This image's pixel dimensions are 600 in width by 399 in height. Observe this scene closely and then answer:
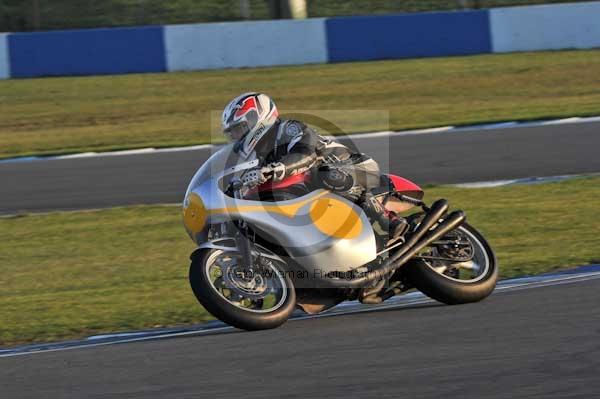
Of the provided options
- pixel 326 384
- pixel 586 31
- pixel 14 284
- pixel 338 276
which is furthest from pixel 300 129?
pixel 586 31

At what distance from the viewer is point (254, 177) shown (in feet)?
18.5

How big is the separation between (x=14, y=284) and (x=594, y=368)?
4839 mm

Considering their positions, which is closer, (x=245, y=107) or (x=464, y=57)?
(x=245, y=107)

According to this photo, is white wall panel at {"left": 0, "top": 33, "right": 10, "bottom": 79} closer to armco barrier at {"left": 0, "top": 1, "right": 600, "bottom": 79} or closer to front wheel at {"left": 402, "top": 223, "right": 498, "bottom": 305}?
armco barrier at {"left": 0, "top": 1, "right": 600, "bottom": 79}

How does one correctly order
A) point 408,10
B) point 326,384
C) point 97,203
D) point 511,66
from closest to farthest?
1. point 326,384
2. point 97,203
3. point 511,66
4. point 408,10

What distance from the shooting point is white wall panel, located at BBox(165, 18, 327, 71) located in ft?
62.7

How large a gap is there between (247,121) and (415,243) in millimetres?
1180

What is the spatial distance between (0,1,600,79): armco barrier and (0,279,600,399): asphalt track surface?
13.5 meters

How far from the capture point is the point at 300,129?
595 centimetres

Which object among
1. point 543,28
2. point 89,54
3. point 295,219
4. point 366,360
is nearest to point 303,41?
point 89,54

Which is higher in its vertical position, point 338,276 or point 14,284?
point 338,276

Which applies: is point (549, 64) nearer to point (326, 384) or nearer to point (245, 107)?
point (245, 107)

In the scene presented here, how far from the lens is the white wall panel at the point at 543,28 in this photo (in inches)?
750

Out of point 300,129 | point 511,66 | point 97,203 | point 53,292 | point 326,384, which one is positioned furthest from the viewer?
point 511,66
